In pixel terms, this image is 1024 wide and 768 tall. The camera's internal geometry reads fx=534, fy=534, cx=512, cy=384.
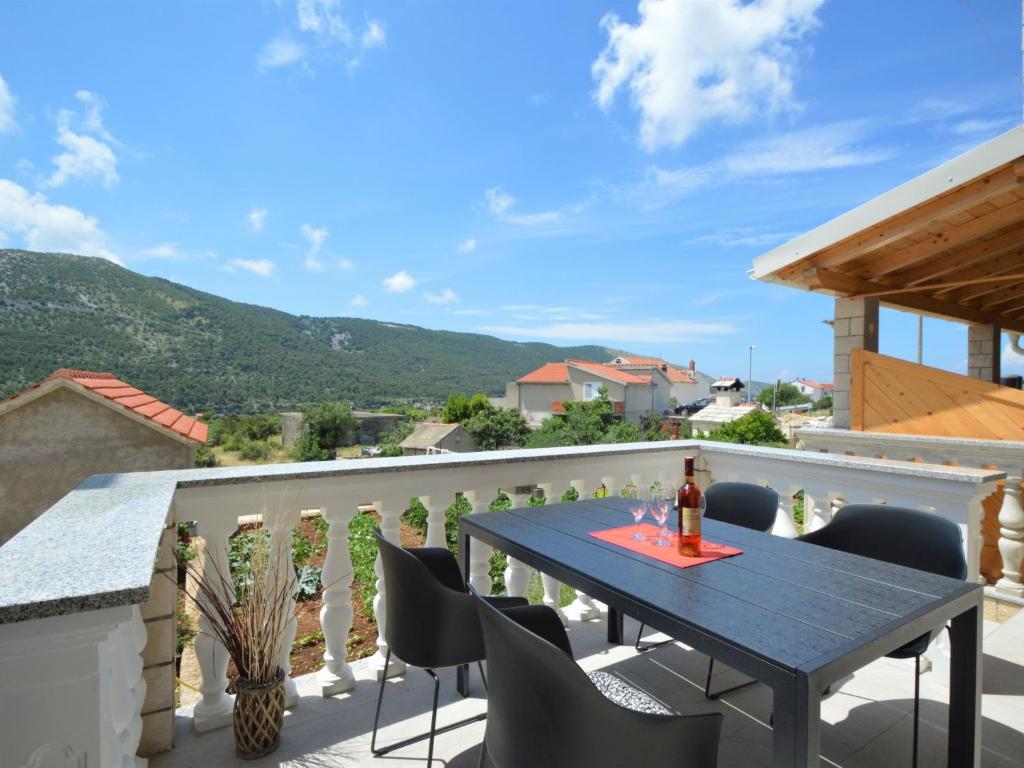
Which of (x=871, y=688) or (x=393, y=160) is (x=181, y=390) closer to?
(x=393, y=160)

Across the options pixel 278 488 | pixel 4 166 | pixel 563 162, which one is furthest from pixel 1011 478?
pixel 4 166

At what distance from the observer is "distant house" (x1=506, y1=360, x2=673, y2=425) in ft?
133

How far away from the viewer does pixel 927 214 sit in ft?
12.8

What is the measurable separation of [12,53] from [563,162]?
122ft

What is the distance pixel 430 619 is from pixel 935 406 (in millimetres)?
4484

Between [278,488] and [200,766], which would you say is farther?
[278,488]

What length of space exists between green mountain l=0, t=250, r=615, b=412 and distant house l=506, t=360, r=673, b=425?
5.22m

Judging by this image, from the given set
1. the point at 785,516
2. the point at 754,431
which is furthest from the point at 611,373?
the point at 785,516

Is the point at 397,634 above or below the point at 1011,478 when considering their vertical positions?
below

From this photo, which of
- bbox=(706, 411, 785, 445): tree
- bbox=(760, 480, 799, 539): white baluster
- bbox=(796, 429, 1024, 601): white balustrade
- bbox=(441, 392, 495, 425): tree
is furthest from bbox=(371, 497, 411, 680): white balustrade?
bbox=(441, 392, 495, 425): tree

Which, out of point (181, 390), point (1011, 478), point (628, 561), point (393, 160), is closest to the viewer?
point (628, 561)

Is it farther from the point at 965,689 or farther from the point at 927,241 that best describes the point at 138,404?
the point at 927,241

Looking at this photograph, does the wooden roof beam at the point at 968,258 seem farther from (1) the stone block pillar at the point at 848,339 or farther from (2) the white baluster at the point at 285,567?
(2) the white baluster at the point at 285,567

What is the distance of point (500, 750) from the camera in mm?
1122
